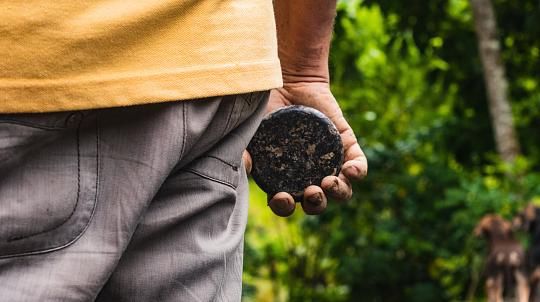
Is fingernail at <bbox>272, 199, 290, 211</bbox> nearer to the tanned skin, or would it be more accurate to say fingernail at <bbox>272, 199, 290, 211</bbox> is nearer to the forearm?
the tanned skin

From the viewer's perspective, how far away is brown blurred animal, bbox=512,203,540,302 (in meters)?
6.65

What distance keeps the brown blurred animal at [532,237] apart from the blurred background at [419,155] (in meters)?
0.15

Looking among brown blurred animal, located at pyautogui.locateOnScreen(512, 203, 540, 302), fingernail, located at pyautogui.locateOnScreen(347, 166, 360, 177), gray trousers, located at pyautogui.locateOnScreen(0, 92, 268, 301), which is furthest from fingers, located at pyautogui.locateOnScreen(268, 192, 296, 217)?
brown blurred animal, located at pyautogui.locateOnScreen(512, 203, 540, 302)

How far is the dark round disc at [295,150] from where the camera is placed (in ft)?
7.22

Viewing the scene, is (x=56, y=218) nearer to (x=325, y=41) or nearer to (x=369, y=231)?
(x=325, y=41)

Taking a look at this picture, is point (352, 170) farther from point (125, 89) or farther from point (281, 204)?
point (125, 89)

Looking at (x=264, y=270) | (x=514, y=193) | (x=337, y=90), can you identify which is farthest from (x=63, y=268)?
(x=264, y=270)

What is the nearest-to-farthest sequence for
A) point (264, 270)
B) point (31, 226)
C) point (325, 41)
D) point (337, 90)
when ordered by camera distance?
point (31, 226), point (325, 41), point (337, 90), point (264, 270)

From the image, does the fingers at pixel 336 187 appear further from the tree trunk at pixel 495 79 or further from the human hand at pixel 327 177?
the tree trunk at pixel 495 79

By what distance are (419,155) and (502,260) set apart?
1905mm

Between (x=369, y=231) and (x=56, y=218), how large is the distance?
309 inches

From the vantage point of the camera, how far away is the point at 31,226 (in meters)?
1.46

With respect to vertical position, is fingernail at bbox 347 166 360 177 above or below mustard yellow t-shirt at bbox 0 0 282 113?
below

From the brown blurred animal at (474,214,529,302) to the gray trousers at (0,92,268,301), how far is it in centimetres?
538
